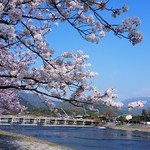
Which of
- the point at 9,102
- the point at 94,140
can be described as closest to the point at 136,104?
the point at 9,102

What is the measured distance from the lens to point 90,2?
414 centimetres

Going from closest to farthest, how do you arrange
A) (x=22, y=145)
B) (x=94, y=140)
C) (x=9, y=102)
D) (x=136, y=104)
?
(x=136, y=104) < (x=9, y=102) < (x=22, y=145) < (x=94, y=140)

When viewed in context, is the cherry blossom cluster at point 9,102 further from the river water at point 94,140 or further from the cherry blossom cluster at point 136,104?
the river water at point 94,140

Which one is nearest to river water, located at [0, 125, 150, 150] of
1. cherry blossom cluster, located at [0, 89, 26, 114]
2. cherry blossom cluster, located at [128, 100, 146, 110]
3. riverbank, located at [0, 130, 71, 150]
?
riverbank, located at [0, 130, 71, 150]

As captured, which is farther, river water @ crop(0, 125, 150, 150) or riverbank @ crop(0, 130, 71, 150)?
river water @ crop(0, 125, 150, 150)

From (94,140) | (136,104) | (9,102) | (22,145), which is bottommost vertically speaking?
(94,140)

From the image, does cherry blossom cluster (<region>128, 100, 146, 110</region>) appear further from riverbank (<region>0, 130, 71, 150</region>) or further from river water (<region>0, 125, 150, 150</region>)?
river water (<region>0, 125, 150, 150</region>)

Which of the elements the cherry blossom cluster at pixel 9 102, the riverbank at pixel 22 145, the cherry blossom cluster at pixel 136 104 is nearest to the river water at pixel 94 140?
the riverbank at pixel 22 145

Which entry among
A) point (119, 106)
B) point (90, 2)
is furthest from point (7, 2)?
point (119, 106)

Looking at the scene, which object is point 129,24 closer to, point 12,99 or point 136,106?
point 136,106

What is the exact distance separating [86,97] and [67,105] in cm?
40

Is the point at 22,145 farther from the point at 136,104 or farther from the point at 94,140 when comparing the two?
the point at 94,140

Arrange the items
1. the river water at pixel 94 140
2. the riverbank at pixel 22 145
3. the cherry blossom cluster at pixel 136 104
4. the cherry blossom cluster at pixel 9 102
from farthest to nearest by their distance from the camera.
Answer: the river water at pixel 94 140
the riverbank at pixel 22 145
the cherry blossom cluster at pixel 9 102
the cherry blossom cluster at pixel 136 104

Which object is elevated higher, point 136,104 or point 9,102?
point 9,102
